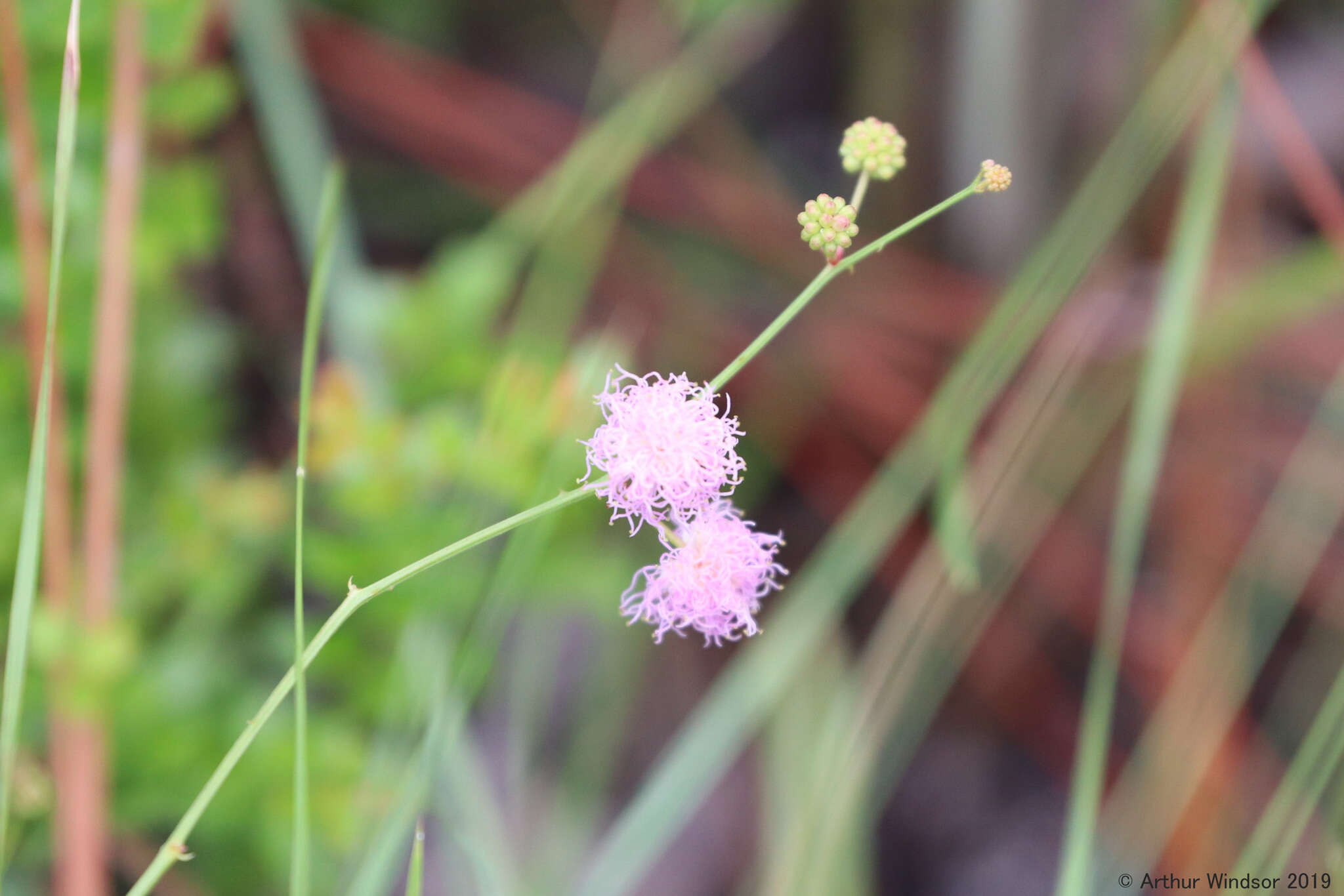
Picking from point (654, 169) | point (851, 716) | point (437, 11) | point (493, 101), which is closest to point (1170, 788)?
point (851, 716)

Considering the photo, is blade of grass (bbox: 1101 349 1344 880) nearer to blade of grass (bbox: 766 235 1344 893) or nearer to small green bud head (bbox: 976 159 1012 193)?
blade of grass (bbox: 766 235 1344 893)

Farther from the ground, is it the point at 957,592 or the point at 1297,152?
the point at 1297,152

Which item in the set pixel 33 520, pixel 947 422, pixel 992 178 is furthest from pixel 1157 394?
pixel 33 520

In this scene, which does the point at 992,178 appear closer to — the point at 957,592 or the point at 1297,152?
the point at 957,592

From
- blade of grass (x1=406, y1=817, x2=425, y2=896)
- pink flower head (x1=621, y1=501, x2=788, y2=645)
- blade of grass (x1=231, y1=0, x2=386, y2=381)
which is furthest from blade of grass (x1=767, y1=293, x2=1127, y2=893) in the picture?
blade of grass (x1=231, y1=0, x2=386, y2=381)

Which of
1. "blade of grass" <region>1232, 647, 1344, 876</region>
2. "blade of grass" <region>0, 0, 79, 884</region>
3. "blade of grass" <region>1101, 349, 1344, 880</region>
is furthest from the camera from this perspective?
Answer: "blade of grass" <region>1101, 349, 1344, 880</region>

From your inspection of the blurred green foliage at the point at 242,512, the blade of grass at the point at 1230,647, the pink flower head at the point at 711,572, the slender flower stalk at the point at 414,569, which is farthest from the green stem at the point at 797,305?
the blade of grass at the point at 1230,647
